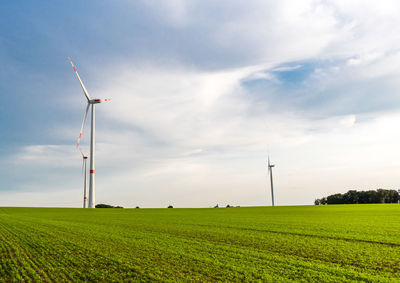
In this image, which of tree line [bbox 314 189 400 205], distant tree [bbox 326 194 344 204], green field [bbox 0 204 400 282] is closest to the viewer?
green field [bbox 0 204 400 282]

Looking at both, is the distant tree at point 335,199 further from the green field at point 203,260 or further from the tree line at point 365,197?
the green field at point 203,260

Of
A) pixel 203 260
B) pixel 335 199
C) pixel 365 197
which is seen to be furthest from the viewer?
pixel 335 199

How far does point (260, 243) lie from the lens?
21453mm

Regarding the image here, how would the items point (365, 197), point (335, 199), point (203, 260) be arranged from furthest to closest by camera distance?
1. point (335, 199)
2. point (365, 197)
3. point (203, 260)

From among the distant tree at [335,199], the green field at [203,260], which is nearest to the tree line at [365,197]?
the distant tree at [335,199]

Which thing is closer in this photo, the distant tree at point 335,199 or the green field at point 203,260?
the green field at point 203,260

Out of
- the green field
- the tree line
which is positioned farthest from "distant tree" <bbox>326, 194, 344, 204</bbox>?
the green field

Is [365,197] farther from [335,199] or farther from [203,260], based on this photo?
[203,260]

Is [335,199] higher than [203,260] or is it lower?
lower

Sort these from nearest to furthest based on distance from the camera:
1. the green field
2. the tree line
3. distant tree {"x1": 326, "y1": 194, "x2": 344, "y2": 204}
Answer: the green field → the tree line → distant tree {"x1": 326, "y1": 194, "x2": 344, "y2": 204}

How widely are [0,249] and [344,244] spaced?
2338 centimetres

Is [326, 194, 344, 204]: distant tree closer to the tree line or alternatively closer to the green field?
the tree line

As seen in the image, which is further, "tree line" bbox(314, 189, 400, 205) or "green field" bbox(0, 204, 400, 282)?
"tree line" bbox(314, 189, 400, 205)

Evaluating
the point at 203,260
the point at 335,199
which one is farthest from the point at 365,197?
the point at 203,260
